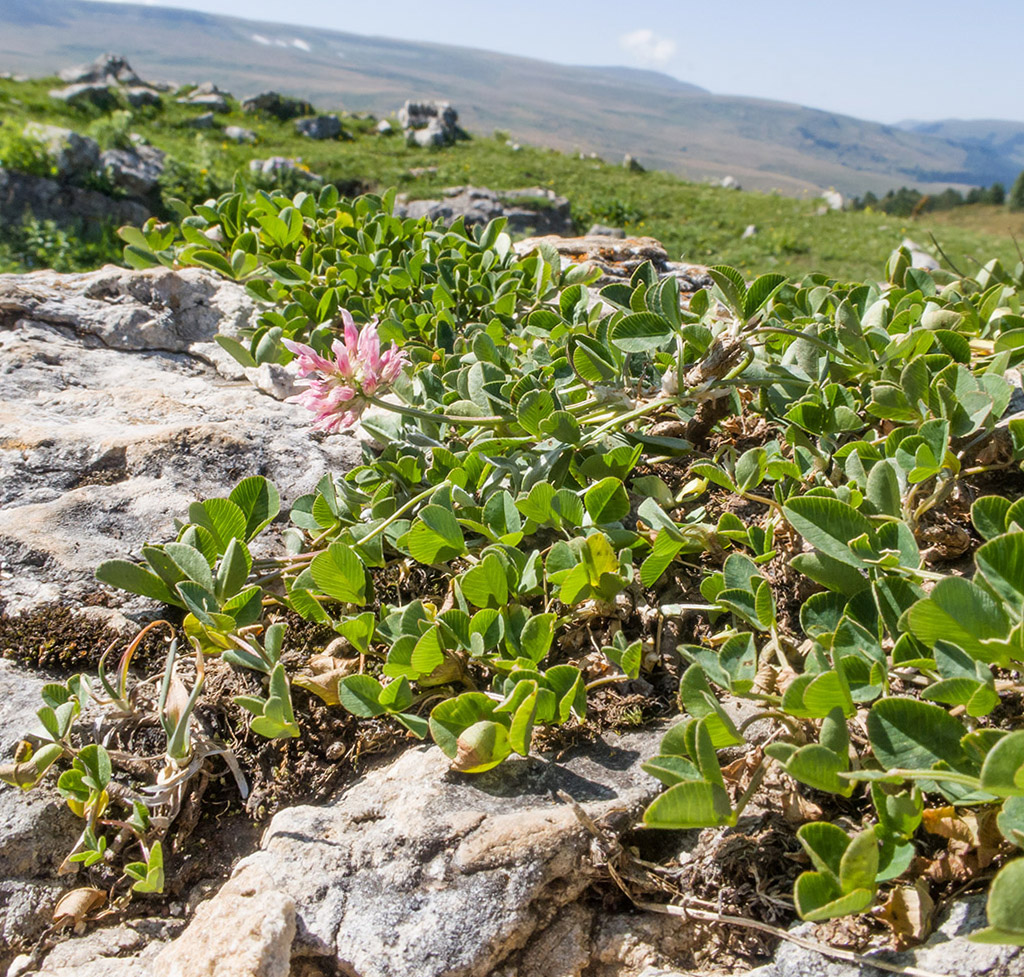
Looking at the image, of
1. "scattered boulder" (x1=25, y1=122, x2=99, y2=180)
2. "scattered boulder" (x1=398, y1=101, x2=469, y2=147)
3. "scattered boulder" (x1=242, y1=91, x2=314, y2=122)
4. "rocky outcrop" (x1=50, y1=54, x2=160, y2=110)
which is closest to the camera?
"scattered boulder" (x1=25, y1=122, x2=99, y2=180)

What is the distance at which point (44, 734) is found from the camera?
1354 mm

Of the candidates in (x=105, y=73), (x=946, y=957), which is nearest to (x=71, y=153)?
(x=946, y=957)

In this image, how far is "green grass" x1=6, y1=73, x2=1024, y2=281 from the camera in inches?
672

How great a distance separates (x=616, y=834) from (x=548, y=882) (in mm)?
121

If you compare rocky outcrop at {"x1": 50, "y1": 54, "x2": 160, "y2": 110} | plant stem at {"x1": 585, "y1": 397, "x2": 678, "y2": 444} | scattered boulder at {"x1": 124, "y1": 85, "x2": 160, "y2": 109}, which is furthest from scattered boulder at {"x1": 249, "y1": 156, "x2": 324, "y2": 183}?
plant stem at {"x1": 585, "y1": 397, "x2": 678, "y2": 444}

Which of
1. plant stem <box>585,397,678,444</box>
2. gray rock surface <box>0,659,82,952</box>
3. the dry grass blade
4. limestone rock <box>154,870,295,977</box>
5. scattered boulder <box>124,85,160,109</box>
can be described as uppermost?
scattered boulder <box>124,85,160,109</box>

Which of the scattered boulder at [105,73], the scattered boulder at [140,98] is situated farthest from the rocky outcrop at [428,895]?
the scattered boulder at [105,73]

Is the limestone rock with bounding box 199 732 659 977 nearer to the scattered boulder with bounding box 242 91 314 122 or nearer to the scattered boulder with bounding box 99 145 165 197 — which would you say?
the scattered boulder with bounding box 99 145 165 197

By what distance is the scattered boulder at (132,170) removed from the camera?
1459 cm

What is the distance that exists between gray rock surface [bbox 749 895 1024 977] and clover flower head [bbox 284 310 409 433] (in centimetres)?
122

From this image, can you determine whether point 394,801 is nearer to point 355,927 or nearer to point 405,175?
point 355,927

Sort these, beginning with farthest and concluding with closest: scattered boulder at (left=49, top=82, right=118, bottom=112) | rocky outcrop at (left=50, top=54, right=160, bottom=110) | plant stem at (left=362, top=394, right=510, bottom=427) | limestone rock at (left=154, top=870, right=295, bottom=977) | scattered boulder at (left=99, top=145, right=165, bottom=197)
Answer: rocky outcrop at (left=50, top=54, right=160, bottom=110) → scattered boulder at (left=49, top=82, right=118, bottom=112) → scattered boulder at (left=99, top=145, right=165, bottom=197) → plant stem at (left=362, top=394, right=510, bottom=427) → limestone rock at (left=154, top=870, right=295, bottom=977)

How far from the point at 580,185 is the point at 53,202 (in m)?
12.9

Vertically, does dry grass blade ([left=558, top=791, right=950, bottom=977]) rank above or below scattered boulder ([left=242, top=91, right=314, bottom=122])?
below
